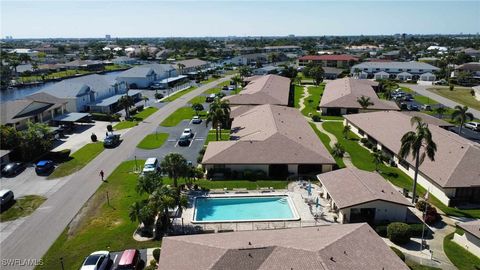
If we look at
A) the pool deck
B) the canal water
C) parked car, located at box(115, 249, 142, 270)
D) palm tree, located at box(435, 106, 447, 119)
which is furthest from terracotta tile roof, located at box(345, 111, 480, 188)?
the canal water

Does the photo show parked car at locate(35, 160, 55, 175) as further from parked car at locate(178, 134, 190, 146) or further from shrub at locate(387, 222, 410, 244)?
shrub at locate(387, 222, 410, 244)

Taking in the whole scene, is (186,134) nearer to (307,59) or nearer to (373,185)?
(373,185)

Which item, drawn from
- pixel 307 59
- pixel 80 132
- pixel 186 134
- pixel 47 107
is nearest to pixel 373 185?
pixel 186 134

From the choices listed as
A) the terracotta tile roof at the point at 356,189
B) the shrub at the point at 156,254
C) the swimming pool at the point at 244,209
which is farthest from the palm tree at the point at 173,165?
the terracotta tile roof at the point at 356,189

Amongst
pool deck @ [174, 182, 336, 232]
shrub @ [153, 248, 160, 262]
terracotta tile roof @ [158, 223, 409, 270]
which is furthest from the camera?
pool deck @ [174, 182, 336, 232]

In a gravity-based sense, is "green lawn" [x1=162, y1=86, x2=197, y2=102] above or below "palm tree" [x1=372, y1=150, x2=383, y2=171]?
above

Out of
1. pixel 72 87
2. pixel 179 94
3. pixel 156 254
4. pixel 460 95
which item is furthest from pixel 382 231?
pixel 460 95

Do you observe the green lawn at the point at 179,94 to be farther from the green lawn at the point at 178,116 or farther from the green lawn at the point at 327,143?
the green lawn at the point at 327,143
